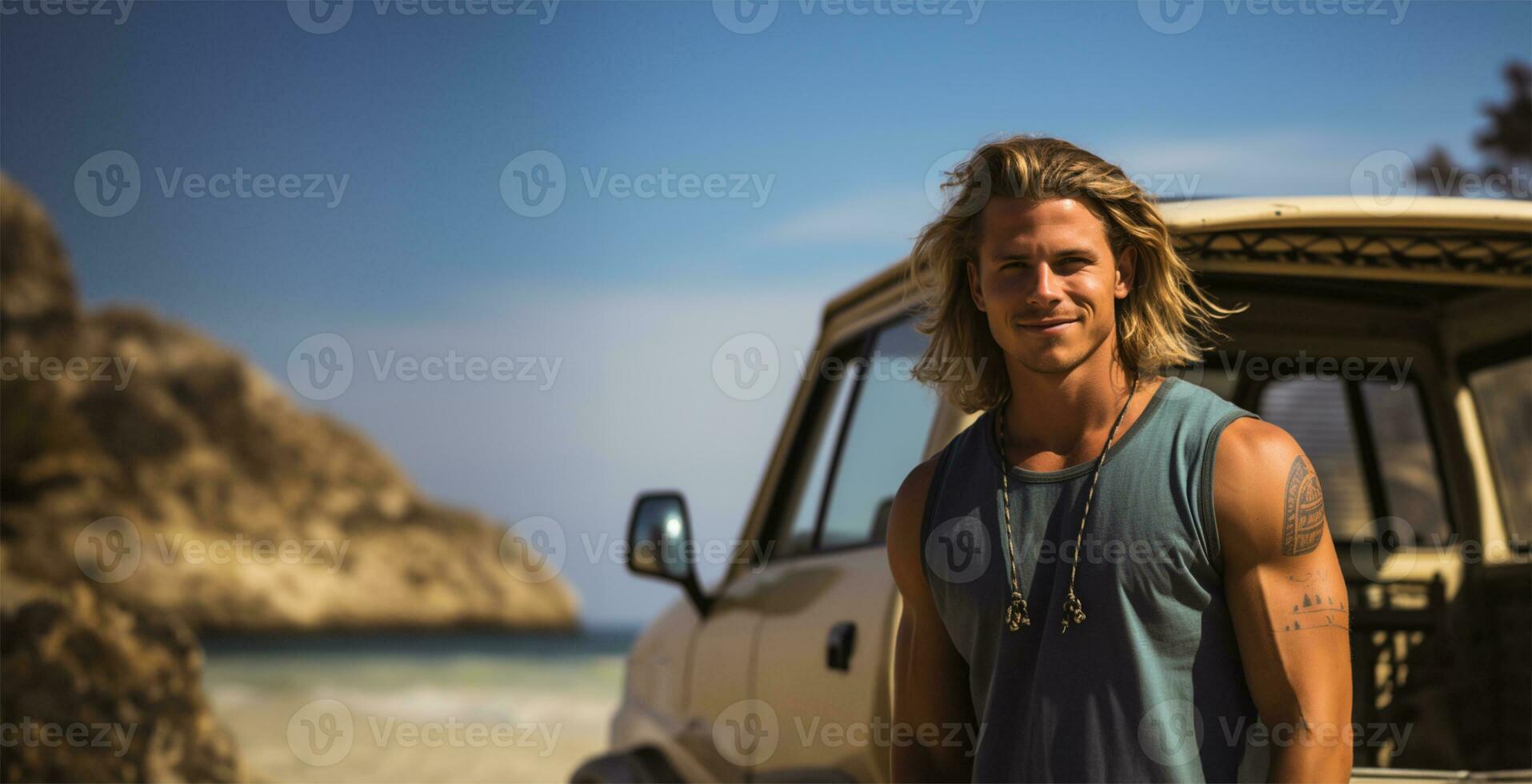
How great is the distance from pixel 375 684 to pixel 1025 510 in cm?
3777

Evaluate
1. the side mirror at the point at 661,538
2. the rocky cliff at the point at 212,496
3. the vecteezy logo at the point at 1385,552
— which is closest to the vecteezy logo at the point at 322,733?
the rocky cliff at the point at 212,496

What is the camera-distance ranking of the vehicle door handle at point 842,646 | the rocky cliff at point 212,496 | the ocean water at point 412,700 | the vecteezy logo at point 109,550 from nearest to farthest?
the vehicle door handle at point 842,646 → the ocean water at point 412,700 → the vecteezy logo at point 109,550 → the rocky cliff at point 212,496

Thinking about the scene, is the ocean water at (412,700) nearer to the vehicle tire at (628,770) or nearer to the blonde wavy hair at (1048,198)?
the vehicle tire at (628,770)

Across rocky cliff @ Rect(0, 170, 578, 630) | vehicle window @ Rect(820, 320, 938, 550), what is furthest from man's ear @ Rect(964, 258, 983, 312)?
rocky cliff @ Rect(0, 170, 578, 630)

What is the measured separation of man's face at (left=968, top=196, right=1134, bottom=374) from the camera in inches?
89.1

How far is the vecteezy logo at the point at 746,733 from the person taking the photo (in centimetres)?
358

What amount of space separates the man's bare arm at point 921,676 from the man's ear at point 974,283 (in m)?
0.29

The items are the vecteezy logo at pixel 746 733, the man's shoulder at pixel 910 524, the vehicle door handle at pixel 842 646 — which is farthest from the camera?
the vecteezy logo at pixel 746 733

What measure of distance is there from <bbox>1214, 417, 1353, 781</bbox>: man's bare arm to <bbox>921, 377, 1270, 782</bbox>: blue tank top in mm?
35

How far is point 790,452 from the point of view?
4.26 meters

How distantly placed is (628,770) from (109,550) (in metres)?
40.4

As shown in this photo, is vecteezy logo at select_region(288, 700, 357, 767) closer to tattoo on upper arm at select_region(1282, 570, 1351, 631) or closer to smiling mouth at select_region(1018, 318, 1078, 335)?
smiling mouth at select_region(1018, 318, 1078, 335)

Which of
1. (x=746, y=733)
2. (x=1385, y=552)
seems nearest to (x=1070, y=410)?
(x=746, y=733)

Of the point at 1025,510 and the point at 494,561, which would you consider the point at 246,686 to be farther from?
the point at 1025,510
